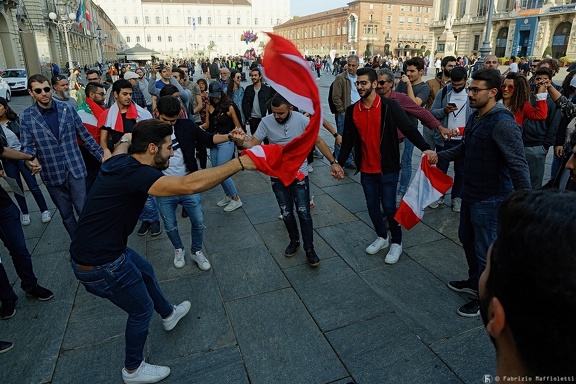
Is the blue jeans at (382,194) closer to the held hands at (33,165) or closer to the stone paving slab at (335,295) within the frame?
the stone paving slab at (335,295)

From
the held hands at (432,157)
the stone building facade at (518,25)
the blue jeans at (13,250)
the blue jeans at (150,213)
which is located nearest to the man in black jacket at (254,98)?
the blue jeans at (150,213)

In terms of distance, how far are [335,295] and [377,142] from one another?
5.44ft

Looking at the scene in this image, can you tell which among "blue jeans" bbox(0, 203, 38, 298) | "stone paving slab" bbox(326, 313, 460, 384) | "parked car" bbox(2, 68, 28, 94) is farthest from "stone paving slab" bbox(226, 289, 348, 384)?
"parked car" bbox(2, 68, 28, 94)

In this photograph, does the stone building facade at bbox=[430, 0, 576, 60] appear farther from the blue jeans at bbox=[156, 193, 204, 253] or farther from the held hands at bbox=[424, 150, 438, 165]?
the blue jeans at bbox=[156, 193, 204, 253]

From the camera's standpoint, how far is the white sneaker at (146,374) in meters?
2.70

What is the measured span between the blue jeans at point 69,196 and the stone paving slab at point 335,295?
258cm

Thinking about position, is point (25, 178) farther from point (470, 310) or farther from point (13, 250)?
point (470, 310)

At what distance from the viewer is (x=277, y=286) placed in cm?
394

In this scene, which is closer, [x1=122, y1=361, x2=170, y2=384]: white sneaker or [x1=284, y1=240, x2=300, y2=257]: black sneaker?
[x1=122, y1=361, x2=170, y2=384]: white sneaker

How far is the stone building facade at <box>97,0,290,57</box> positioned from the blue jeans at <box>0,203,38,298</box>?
100 meters

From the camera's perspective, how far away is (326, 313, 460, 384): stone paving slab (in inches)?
107

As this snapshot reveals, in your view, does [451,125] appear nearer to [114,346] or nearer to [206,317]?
[206,317]

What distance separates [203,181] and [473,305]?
8.60 ft

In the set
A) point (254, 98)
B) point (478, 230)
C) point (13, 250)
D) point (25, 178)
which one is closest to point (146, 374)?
point (13, 250)
